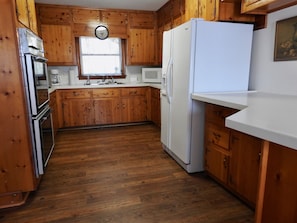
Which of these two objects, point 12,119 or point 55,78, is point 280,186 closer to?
point 12,119

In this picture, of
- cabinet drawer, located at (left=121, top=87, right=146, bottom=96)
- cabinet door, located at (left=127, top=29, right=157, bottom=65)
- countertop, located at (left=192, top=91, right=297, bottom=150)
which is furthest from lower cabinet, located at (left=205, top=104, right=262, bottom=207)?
cabinet door, located at (left=127, top=29, right=157, bottom=65)

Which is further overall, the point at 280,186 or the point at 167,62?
the point at 167,62

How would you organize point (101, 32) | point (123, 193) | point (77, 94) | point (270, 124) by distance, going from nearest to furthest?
1. point (270, 124)
2. point (123, 193)
3. point (77, 94)
4. point (101, 32)

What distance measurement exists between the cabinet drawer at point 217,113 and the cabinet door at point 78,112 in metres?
2.62

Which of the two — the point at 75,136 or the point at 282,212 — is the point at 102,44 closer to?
the point at 75,136

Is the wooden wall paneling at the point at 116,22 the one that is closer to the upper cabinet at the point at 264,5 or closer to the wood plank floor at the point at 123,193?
the wood plank floor at the point at 123,193

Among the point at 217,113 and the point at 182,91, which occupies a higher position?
the point at 182,91

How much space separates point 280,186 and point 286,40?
1.48 metres

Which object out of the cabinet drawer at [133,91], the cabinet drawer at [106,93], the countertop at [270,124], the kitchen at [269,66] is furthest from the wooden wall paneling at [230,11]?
the cabinet drawer at [106,93]

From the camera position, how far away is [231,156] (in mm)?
1920

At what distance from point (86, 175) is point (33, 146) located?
71 centimetres

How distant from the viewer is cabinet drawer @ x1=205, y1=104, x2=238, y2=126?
1.93 meters

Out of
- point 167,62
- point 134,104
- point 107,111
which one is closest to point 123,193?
point 167,62

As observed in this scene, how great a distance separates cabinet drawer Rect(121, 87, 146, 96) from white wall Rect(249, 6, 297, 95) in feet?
7.59
